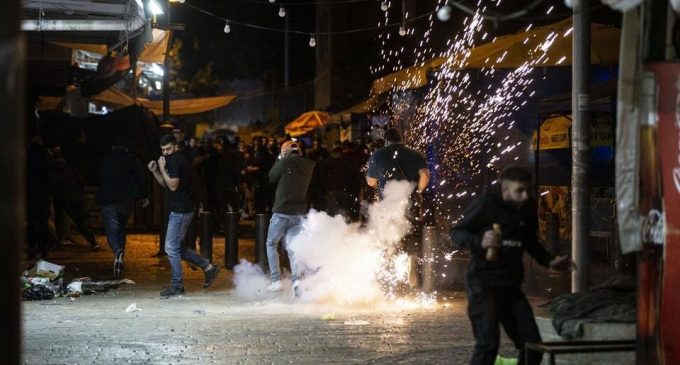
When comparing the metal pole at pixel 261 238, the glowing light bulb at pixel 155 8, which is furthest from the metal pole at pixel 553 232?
the glowing light bulb at pixel 155 8

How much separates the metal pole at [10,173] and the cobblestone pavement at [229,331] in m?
3.65

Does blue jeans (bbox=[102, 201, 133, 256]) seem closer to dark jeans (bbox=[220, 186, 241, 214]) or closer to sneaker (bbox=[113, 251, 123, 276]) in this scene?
sneaker (bbox=[113, 251, 123, 276])

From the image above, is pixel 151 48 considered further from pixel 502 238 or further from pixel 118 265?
pixel 502 238

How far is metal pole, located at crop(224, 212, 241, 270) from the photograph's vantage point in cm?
1519

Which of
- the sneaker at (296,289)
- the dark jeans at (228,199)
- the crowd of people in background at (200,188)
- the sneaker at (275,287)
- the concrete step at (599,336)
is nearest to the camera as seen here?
the concrete step at (599,336)

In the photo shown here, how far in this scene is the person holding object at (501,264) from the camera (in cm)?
654

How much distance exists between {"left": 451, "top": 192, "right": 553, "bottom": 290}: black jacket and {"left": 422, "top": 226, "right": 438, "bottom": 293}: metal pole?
5.60 meters

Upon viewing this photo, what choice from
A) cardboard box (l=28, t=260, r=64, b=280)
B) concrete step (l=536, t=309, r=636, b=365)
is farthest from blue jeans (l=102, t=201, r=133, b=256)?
concrete step (l=536, t=309, r=636, b=365)

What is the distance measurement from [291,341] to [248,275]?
4.21m

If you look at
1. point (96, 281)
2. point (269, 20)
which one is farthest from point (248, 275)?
point (269, 20)

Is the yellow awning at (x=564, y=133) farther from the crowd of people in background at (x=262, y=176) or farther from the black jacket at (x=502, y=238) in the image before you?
the black jacket at (x=502, y=238)

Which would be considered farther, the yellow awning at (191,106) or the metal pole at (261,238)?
the yellow awning at (191,106)

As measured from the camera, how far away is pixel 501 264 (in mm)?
6574

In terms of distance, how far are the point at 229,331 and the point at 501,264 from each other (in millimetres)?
4067
